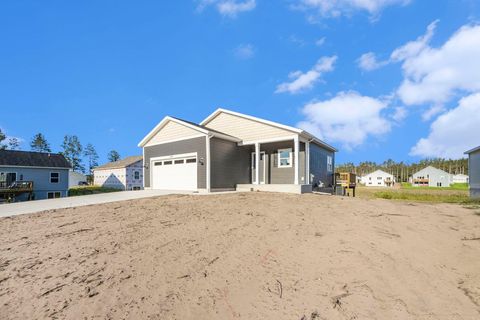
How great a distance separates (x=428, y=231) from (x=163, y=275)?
20.4 feet

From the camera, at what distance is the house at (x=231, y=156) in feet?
46.7

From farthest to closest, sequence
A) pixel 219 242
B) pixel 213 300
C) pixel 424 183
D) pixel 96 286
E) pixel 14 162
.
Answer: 1. pixel 424 183
2. pixel 14 162
3. pixel 219 242
4. pixel 96 286
5. pixel 213 300

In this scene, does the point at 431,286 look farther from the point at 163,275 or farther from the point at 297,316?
the point at 163,275

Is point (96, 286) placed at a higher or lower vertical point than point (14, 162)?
lower

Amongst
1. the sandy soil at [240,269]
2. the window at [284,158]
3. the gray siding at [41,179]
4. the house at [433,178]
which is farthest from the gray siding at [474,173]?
the house at [433,178]

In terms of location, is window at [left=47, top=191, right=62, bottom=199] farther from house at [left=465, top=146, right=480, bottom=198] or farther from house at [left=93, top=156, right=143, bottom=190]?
house at [left=465, top=146, right=480, bottom=198]

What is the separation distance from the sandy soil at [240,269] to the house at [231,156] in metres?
7.54

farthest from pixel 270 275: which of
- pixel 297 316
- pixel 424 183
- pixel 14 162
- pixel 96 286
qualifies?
pixel 424 183

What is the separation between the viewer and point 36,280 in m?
4.01

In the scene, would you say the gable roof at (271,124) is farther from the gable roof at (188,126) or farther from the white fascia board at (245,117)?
the gable roof at (188,126)

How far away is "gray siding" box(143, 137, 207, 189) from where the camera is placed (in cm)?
1423

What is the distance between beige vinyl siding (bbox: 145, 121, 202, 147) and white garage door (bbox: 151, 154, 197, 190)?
3.94ft

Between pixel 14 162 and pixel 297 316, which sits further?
pixel 14 162

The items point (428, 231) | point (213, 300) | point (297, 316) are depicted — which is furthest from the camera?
point (428, 231)
